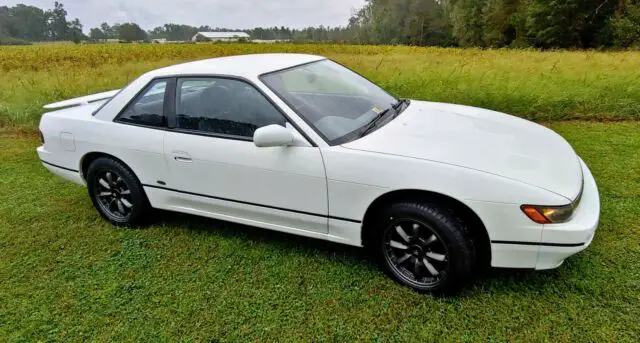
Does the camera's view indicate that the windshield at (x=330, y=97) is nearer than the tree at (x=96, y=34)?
Yes

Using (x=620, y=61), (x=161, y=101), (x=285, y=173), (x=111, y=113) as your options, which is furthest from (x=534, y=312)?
(x=620, y=61)

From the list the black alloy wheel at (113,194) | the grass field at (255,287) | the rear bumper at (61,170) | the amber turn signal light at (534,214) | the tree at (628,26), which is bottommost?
the grass field at (255,287)

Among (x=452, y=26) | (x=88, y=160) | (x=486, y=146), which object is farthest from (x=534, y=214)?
(x=452, y=26)

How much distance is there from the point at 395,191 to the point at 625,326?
145 centimetres

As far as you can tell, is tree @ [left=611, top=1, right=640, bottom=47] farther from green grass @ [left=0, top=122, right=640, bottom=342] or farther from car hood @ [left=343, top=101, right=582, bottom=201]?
car hood @ [left=343, top=101, right=582, bottom=201]

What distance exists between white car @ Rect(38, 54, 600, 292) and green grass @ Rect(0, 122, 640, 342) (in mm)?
250

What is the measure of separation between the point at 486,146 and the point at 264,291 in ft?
5.69

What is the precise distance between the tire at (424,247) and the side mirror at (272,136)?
0.77 metres

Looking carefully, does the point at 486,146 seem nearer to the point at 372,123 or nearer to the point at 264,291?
the point at 372,123

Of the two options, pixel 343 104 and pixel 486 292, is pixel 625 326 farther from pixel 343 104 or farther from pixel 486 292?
pixel 343 104

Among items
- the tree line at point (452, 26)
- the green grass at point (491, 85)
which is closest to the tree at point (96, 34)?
the tree line at point (452, 26)

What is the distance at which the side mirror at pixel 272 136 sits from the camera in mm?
2576

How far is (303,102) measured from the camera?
9.53ft

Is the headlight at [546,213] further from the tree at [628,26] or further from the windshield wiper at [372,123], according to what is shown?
the tree at [628,26]
